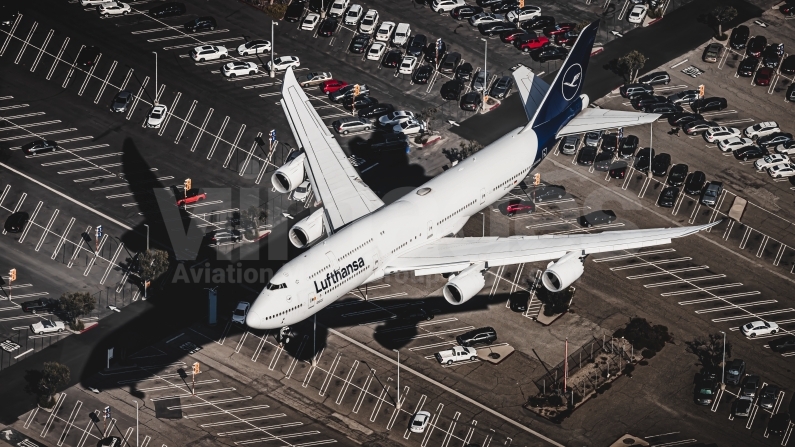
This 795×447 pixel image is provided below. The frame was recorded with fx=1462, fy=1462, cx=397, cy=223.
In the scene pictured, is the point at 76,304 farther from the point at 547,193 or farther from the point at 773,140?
the point at 773,140

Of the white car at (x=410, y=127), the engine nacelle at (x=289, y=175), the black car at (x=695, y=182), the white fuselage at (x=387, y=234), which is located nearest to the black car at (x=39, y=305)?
the engine nacelle at (x=289, y=175)

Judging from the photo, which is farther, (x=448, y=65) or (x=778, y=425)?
(x=448, y=65)

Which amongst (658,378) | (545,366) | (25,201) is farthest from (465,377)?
(25,201)

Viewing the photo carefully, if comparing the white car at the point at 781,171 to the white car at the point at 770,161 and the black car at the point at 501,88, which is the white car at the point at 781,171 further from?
the black car at the point at 501,88

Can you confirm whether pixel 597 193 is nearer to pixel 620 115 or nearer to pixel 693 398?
pixel 620 115

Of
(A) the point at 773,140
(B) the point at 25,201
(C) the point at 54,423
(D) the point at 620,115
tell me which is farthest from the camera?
(A) the point at 773,140

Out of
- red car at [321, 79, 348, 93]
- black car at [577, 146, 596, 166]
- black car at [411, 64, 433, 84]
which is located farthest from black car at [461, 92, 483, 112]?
red car at [321, 79, 348, 93]

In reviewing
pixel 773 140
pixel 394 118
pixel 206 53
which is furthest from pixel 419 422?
pixel 206 53
